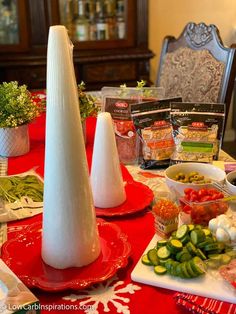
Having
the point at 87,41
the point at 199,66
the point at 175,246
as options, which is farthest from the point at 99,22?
the point at 175,246

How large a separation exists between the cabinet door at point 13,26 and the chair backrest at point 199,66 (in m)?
1.05

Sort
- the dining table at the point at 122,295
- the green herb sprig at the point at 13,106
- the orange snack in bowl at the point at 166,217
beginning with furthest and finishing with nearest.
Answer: the green herb sprig at the point at 13,106
the orange snack in bowl at the point at 166,217
the dining table at the point at 122,295

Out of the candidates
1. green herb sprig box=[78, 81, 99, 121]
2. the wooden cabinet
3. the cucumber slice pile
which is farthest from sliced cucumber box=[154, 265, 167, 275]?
the wooden cabinet

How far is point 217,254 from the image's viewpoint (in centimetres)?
77

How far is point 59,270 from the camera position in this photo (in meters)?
0.78

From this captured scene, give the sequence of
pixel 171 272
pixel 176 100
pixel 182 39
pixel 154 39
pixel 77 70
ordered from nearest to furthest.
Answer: pixel 171 272 → pixel 176 100 → pixel 182 39 → pixel 77 70 → pixel 154 39

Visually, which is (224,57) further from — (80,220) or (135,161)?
(80,220)

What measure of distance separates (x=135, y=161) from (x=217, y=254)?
1.85 feet

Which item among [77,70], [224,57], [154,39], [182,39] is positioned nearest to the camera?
[224,57]

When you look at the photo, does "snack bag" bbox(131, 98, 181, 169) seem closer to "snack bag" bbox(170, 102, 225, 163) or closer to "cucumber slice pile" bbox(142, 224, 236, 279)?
"snack bag" bbox(170, 102, 225, 163)

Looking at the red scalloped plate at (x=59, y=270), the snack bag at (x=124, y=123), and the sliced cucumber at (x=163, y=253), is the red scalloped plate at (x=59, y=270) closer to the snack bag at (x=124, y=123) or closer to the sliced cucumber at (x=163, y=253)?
the sliced cucumber at (x=163, y=253)

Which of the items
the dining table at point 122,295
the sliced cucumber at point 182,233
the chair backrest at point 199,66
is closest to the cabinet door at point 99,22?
the chair backrest at point 199,66

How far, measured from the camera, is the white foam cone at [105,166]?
99cm

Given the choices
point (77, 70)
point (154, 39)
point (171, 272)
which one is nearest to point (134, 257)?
point (171, 272)
